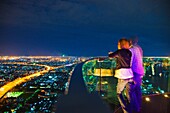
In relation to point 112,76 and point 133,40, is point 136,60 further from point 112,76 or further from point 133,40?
point 112,76

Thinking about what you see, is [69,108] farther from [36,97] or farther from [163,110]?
[36,97]

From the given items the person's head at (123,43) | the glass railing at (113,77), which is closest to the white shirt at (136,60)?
the person's head at (123,43)

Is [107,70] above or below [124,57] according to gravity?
below

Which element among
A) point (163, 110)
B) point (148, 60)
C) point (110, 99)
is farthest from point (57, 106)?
point (148, 60)

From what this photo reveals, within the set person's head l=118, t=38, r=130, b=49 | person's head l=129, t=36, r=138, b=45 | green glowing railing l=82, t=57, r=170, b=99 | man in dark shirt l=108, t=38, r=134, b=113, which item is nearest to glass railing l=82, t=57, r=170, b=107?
green glowing railing l=82, t=57, r=170, b=99

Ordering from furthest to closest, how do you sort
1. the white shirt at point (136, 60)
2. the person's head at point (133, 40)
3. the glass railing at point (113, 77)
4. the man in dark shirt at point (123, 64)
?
A: the glass railing at point (113, 77) → the person's head at point (133, 40) → the white shirt at point (136, 60) → the man in dark shirt at point (123, 64)

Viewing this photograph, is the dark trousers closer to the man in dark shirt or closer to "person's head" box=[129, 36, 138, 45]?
the man in dark shirt

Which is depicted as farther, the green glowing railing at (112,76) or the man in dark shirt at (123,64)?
the green glowing railing at (112,76)

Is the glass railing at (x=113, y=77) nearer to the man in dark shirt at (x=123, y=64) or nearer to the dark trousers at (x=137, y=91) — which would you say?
the dark trousers at (x=137, y=91)

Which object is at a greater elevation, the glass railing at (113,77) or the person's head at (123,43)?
the person's head at (123,43)
